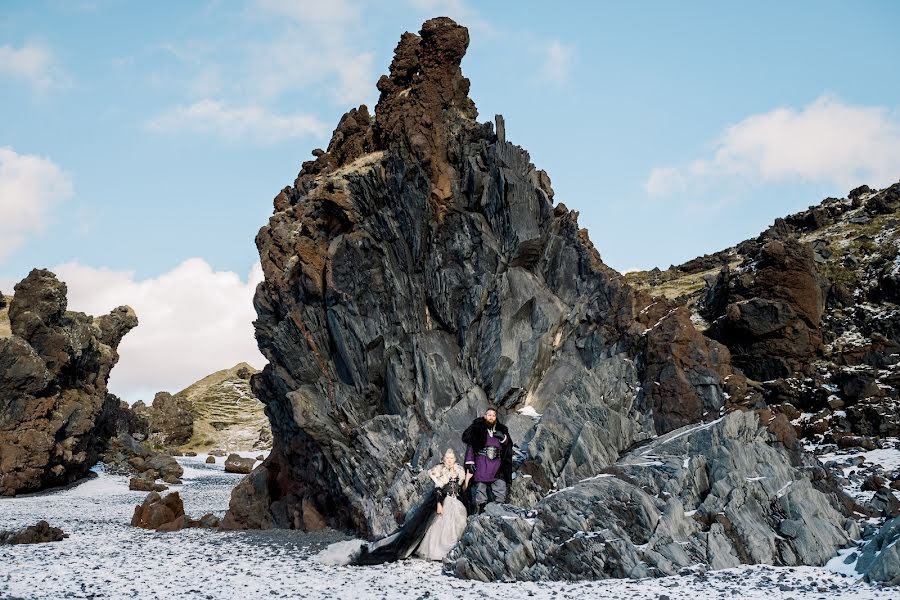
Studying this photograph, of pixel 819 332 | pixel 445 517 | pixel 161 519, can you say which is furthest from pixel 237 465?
pixel 819 332

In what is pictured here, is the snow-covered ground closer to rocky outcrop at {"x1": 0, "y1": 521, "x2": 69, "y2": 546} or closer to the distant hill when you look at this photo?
rocky outcrop at {"x1": 0, "y1": 521, "x2": 69, "y2": 546}

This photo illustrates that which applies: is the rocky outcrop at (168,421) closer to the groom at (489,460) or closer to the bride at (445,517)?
the groom at (489,460)

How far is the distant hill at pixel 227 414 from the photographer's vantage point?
9744 cm

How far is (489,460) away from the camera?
20.4 m

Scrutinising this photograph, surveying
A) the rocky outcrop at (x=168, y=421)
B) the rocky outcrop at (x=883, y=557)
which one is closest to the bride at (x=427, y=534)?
the rocky outcrop at (x=883, y=557)

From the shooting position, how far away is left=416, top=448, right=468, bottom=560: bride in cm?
1902

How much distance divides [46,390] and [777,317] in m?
61.0

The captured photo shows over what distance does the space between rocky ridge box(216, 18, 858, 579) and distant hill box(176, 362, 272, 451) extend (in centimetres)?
6922

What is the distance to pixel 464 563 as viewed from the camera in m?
17.2

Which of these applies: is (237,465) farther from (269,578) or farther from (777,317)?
(269,578)

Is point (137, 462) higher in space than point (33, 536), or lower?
lower

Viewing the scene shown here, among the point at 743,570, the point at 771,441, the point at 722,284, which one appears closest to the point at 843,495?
the point at 771,441

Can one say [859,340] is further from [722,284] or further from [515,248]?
[515,248]

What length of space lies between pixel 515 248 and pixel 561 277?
9.30 feet
